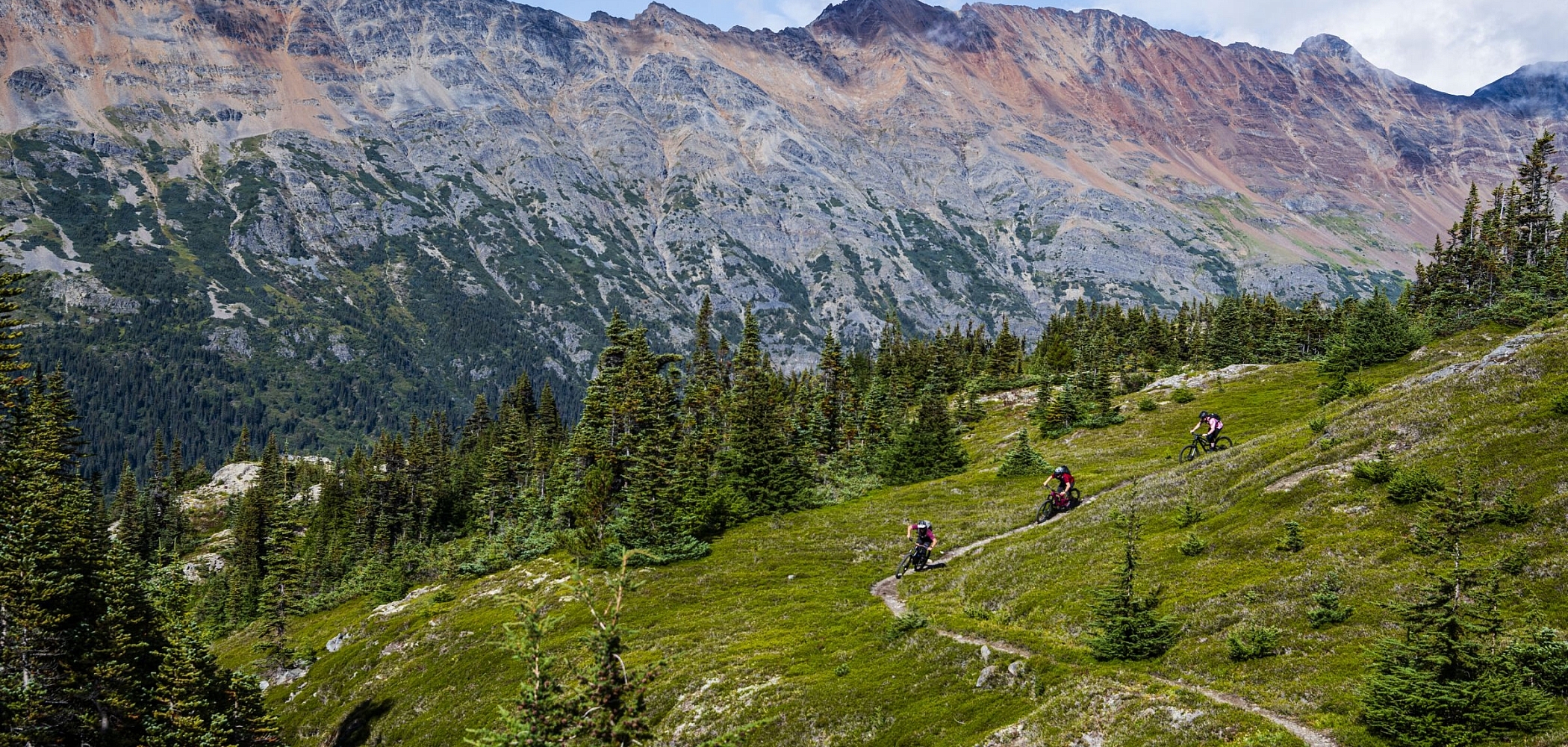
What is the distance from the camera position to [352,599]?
291ft

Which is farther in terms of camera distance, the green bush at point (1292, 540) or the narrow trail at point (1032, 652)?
the green bush at point (1292, 540)

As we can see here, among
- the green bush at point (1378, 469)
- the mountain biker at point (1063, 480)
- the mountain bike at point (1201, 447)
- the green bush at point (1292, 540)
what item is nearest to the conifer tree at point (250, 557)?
the mountain biker at point (1063, 480)

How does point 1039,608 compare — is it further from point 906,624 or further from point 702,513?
point 702,513

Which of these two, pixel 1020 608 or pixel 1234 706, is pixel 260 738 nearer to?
pixel 1020 608

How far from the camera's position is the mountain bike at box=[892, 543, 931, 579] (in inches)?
1703

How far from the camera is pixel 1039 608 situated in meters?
31.5

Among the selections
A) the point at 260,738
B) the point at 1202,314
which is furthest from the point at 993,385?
the point at 260,738

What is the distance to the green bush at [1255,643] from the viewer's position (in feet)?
69.5

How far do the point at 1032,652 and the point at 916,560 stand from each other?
17297 millimetres

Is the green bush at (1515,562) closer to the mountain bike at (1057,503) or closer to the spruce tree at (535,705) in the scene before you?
the spruce tree at (535,705)

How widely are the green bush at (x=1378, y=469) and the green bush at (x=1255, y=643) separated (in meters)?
11.1

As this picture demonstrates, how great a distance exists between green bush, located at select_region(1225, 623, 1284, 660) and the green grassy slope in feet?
1.23

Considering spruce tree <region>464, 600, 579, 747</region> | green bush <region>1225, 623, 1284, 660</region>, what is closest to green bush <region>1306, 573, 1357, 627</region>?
green bush <region>1225, 623, 1284, 660</region>

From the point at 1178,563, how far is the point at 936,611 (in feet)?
34.3
